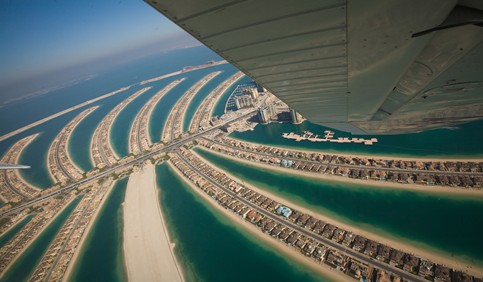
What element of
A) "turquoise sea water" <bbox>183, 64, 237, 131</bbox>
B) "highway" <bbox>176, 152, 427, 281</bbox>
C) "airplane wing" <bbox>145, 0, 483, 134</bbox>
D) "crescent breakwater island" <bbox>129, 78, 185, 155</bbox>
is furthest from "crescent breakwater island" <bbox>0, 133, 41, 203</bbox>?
"airplane wing" <bbox>145, 0, 483, 134</bbox>

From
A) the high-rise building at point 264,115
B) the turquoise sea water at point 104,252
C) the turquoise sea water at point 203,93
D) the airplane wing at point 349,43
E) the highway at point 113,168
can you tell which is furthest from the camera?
the turquoise sea water at point 203,93

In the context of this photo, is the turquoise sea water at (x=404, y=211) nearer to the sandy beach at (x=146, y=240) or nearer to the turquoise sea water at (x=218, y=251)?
the turquoise sea water at (x=218, y=251)

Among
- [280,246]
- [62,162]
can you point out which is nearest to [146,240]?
[280,246]

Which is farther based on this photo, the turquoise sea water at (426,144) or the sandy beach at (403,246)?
the turquoise sea water at (426,144)

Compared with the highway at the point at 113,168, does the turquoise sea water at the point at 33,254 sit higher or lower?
lower

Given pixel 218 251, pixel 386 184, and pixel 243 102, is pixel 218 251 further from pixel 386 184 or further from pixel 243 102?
pixel 243 102

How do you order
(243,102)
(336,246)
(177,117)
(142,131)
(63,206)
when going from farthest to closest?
(177,117), (142,131), (243,102), (63,206), (336,246)

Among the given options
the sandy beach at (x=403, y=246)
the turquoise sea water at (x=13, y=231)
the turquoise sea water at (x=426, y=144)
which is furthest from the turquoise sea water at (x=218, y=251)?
the turquoise sea water at (x=13, y=231)
